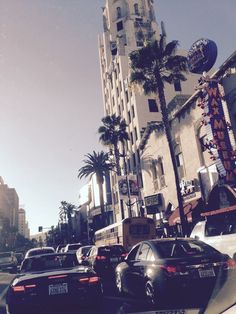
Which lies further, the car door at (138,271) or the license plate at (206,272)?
the car door at (138,271)

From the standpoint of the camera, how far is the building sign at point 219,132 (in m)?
19.8

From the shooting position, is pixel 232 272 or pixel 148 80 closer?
pixel 232 272

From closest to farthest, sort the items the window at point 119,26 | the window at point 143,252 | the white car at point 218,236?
the window at point 143,252 < the white car at point 218,236 < the window at point 119,26

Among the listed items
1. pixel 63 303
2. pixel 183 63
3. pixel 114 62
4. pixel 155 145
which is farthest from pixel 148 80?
pixel 114 62

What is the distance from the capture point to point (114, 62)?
2318 inches

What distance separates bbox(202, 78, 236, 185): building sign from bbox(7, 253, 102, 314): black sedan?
15.0 meters

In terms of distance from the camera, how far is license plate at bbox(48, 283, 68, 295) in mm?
5996

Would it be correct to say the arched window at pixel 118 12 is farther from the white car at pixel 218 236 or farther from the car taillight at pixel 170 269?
the car taillight at pixel 170 269

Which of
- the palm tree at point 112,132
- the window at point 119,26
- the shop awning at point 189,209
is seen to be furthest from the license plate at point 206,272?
the window at point 119,26

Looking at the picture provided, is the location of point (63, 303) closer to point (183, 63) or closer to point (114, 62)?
point (183, 63)

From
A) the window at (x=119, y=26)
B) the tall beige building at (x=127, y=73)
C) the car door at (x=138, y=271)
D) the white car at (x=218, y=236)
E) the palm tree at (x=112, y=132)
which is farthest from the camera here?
the window at (x=119, y=26)

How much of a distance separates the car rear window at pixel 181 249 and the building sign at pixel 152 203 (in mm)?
25410

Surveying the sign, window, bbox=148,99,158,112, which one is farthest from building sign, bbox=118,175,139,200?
the sign

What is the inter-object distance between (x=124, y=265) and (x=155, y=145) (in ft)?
84.6
